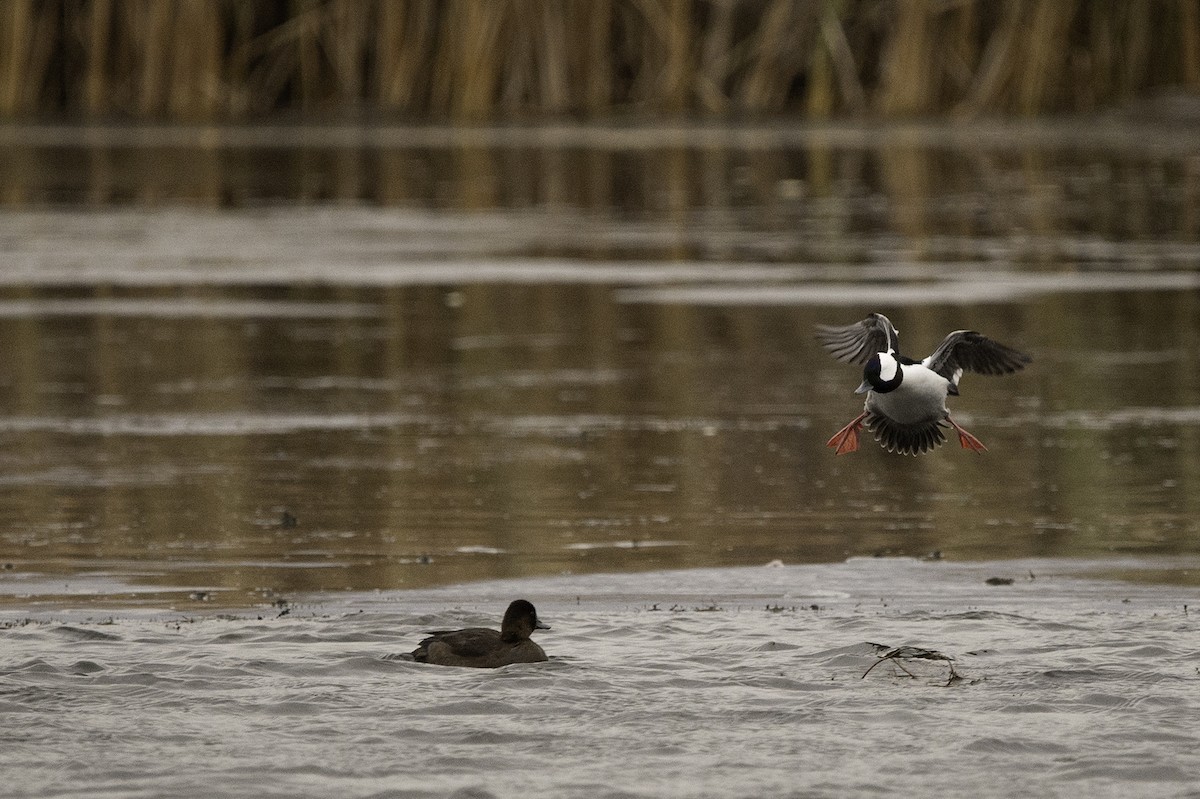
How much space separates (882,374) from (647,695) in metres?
1.40

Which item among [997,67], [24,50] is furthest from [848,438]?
[24,50]

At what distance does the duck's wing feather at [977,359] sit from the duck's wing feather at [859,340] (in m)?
0.19

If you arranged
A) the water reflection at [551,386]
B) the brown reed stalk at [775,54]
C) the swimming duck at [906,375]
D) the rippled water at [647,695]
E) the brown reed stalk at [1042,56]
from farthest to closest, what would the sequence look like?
1. the brown reed stalk at [775,54]
2. the brown reed stalk at [1042,56]
3. the water reflection at [551,386]
4. the swimming duck at [906,375]
5. the rippled water at [647,695]

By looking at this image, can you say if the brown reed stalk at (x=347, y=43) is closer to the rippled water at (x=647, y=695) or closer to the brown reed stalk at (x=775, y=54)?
the brown reed stalk at (x=775, y=54)

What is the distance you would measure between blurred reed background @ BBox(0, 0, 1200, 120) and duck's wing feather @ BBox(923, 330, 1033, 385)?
1149 inches

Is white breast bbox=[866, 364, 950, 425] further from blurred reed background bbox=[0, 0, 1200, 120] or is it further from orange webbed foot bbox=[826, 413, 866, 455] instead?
blurred reed background bbox=[0, 0, 1200, 120]

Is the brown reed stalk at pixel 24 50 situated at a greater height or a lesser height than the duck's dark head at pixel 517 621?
greater

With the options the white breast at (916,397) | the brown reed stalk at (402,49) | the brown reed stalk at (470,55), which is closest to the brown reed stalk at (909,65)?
the brown reed stalk at (470,55)

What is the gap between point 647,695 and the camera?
7.75 meters

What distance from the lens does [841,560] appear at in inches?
380

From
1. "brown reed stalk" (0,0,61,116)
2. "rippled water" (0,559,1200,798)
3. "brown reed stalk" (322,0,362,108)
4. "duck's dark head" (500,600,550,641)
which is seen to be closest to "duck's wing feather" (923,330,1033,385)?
"rippled water" (0,559,1200,798)

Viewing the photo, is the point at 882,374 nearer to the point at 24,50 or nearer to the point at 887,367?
the point at 887,367

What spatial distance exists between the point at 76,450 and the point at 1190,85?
105 ft

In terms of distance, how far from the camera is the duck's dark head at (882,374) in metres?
8.45
